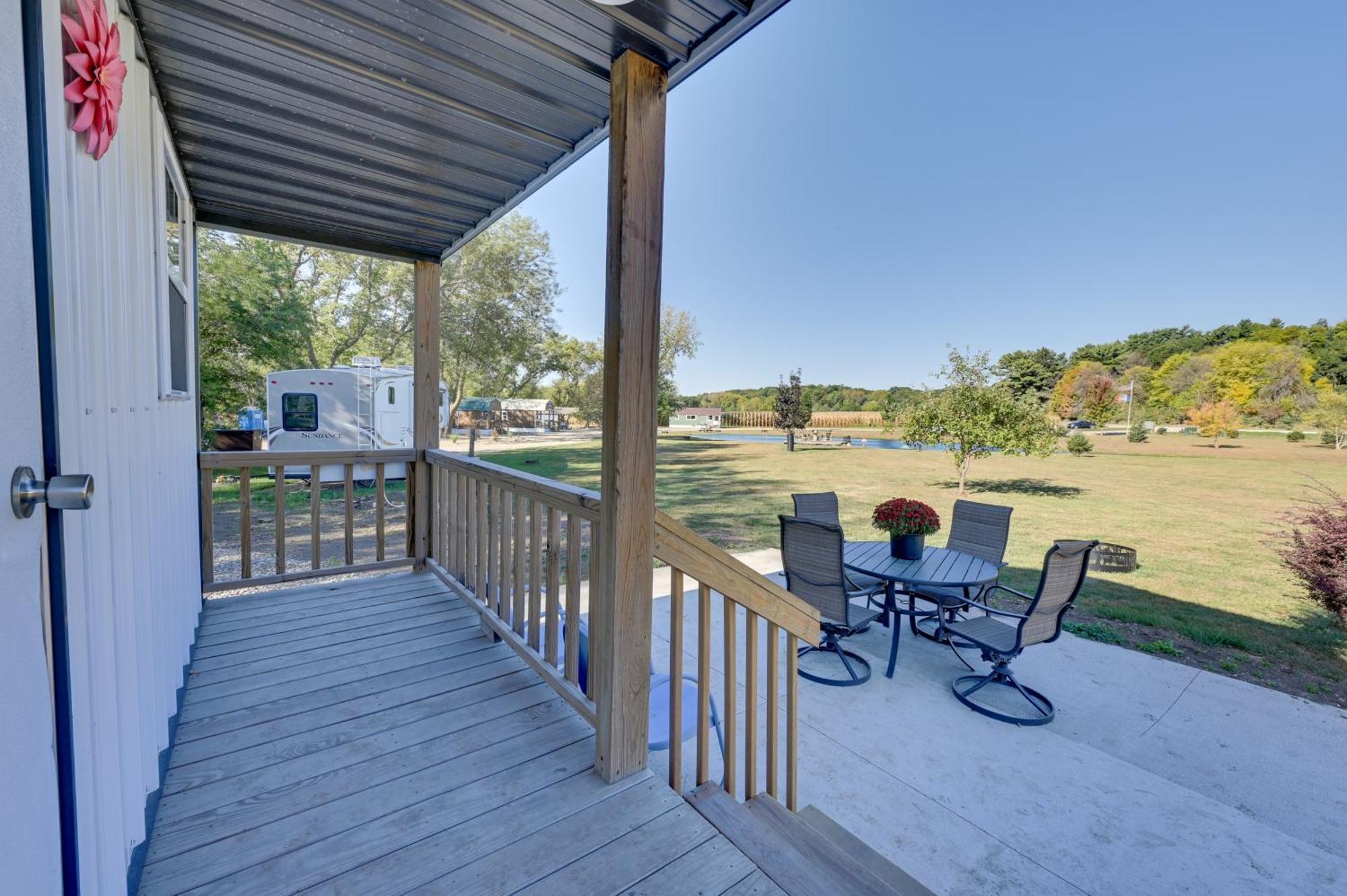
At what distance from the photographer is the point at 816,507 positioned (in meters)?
4.73

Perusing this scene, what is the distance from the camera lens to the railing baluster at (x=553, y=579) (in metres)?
2.22

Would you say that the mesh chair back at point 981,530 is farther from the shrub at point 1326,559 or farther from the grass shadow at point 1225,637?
the shrub at point 1326,559

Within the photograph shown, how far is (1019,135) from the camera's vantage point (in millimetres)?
15570

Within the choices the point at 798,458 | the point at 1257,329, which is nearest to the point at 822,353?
the point at 798,458

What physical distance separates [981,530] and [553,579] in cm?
392

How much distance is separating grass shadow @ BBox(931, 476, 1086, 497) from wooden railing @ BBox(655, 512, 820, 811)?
1151 centimetres

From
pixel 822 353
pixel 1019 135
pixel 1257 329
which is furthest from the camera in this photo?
pixel 822 353

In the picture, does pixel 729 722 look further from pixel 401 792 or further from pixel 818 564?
pixel 818 564

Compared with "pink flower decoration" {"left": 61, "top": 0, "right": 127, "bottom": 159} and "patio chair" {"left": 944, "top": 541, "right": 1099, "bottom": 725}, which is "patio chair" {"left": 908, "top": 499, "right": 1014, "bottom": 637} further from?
"pink flower decoration" {"left": 61, "top": 0, "right": 127, "bottom": 159}

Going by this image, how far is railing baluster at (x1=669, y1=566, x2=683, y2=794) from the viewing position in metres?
1.73

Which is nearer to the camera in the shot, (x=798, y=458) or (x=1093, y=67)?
(x=1093, y=67)

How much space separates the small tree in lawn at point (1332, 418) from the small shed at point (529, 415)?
2173 centimetres

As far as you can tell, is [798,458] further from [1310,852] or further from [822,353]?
[1310,852]

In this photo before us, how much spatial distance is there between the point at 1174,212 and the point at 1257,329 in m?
7.08
